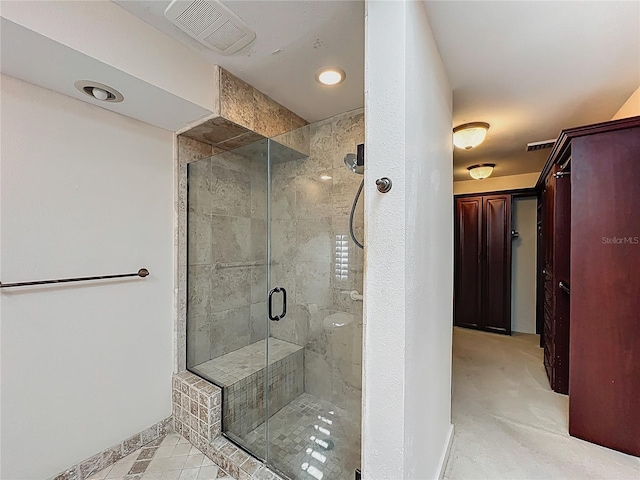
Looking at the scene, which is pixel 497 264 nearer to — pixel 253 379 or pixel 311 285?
pixel 311 285

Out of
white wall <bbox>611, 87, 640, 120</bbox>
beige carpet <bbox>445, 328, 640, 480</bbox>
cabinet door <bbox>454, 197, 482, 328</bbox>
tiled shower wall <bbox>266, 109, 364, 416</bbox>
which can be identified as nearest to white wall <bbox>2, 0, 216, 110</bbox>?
tiled shower wall <bbox>266, 109, 364, 416</bbox>

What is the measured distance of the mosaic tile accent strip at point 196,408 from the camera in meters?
1.77

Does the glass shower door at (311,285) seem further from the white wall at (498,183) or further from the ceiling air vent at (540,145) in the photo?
the white wall at (498,183)

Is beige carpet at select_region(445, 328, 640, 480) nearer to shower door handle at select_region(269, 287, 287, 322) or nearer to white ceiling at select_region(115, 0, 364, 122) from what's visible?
shower door handle at select_region(269, 287, 287, 322)

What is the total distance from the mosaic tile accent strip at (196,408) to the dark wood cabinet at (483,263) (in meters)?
3.73

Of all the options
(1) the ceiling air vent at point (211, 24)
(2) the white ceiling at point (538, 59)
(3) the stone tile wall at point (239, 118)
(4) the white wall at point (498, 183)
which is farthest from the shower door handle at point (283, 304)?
(4) the white wall at point (498, 183)

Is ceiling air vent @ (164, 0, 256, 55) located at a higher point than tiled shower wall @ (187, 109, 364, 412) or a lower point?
higher

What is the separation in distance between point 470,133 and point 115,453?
132 inches

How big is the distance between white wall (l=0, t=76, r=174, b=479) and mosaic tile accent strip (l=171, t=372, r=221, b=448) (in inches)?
4.0

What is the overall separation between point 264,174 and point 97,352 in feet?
5.09

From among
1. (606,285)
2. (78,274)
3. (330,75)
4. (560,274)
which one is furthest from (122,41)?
(560,274)

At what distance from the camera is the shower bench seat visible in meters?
1.89

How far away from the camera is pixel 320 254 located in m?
2.16

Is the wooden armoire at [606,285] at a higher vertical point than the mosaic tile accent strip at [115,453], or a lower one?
higher
